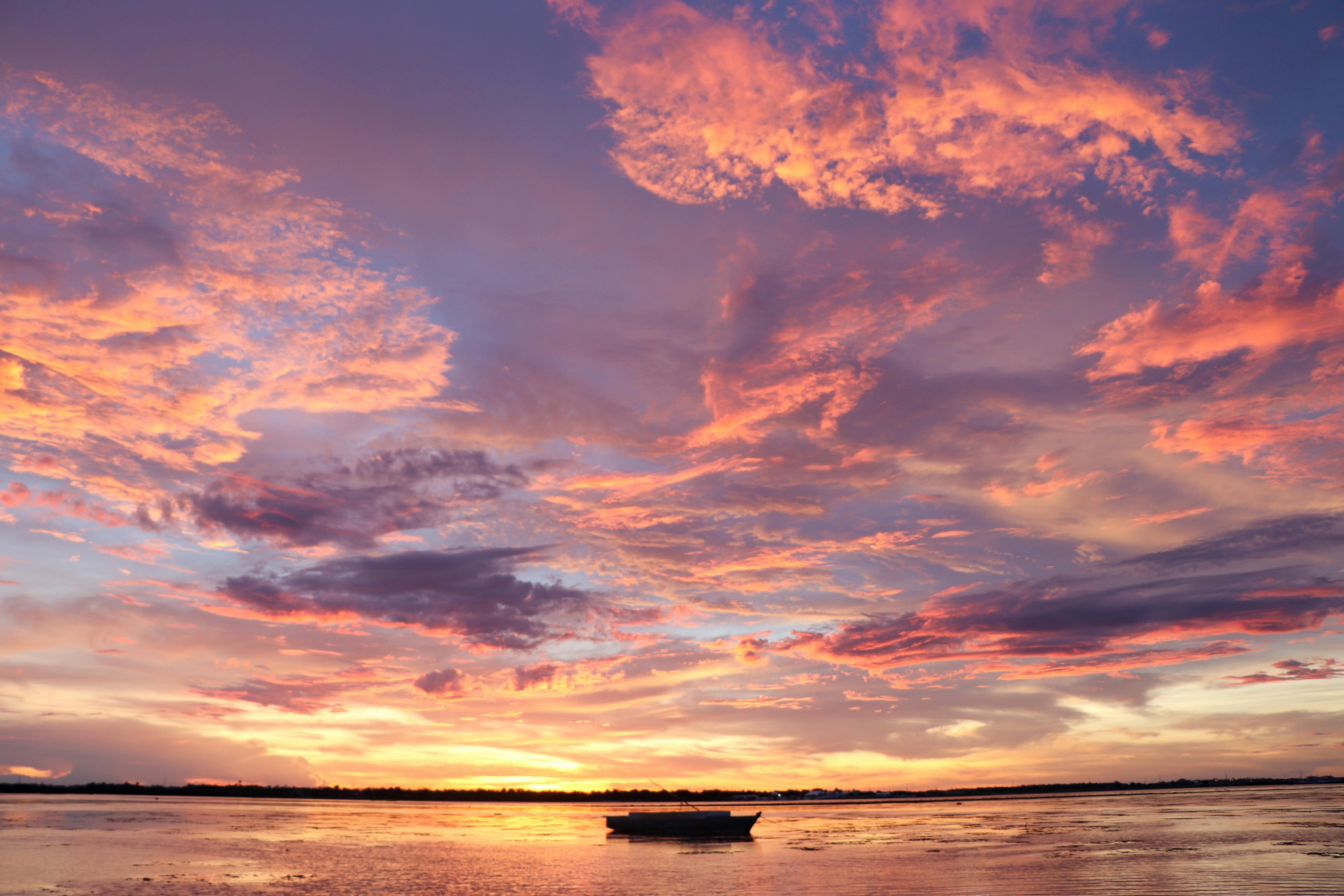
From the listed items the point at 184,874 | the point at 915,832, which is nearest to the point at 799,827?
the point at 915,832

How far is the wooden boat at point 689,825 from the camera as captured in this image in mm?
96500

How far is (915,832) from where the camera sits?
98438 mm

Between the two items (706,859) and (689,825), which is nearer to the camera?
(706,859)

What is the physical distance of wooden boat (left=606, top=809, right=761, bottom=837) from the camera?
96500 millimetres

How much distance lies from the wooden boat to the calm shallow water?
2.50 m

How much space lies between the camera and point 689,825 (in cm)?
9838

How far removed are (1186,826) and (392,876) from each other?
81.4 metres

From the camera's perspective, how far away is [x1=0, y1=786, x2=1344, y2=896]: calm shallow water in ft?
140

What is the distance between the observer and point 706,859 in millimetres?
67500

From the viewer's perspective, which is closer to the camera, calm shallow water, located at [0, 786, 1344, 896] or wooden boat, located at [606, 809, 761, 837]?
calm shallow water, located at [0, 786, 1344, 896]

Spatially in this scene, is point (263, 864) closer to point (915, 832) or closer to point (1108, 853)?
point (1108, 853)

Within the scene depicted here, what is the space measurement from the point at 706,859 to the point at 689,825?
33130 millimetres

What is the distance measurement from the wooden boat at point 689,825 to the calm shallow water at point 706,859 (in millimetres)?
2500

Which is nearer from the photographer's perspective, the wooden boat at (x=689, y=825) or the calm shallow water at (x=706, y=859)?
the calm shallow water at (x=706, y=859)
